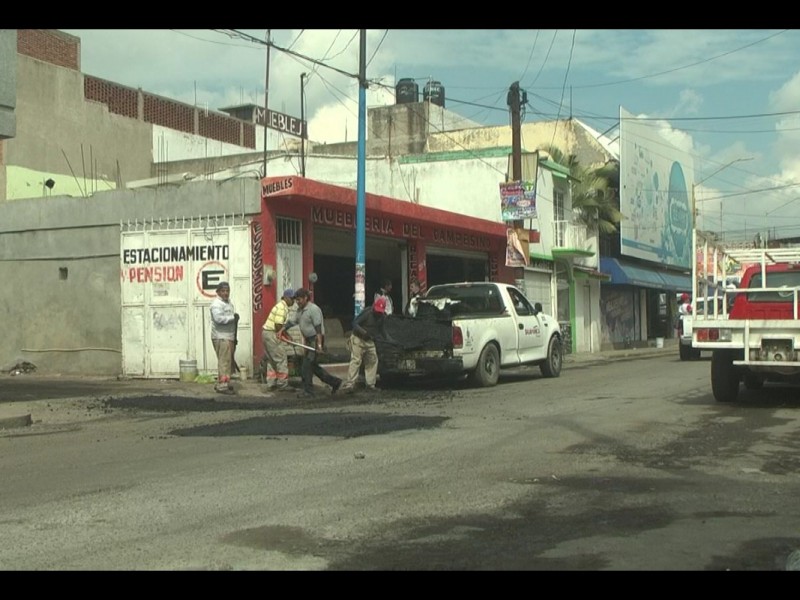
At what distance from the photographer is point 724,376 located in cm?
1255

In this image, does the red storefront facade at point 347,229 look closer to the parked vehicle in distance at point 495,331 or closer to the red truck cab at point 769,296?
the parked vehicle in distance at point 495,331

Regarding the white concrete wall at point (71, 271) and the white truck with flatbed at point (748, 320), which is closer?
the white truck with flatbed at point (748, 320)

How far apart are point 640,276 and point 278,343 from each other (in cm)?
2749

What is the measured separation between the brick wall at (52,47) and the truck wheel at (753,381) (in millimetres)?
31697

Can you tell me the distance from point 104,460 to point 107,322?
1087 cm

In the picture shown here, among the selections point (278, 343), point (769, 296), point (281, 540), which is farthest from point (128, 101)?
point (281, 540)

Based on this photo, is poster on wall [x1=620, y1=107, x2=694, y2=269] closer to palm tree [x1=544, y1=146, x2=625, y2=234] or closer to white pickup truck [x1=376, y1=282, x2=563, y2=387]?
palm tree [x1=544, y1=146, x2=625, y2=234]

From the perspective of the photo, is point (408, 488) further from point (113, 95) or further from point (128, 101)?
point (128, 101)

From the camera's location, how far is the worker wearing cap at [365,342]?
1571 centimetres

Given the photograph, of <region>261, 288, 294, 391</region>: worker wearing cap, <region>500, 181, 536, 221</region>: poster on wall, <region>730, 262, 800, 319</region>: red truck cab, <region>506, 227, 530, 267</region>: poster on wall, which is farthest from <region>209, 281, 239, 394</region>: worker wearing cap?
<region>506, 227, 530, 267</region>: poster on wall

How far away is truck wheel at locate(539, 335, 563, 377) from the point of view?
18984 mm

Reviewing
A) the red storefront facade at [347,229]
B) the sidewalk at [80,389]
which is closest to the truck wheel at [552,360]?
the sidewalk at [80,389]
